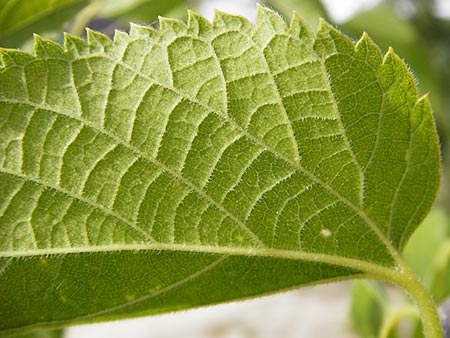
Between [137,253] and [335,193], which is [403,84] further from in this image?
[137,253]

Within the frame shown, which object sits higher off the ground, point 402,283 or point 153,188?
point 153,188

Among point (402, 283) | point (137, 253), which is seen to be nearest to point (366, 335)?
point (402, 283)

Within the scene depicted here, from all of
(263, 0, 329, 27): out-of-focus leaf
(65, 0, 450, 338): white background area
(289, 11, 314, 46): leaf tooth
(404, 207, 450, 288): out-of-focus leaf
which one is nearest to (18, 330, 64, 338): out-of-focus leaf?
(289, 11, 314, 46): leaf tooth

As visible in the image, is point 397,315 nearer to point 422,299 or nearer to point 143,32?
point 422,299

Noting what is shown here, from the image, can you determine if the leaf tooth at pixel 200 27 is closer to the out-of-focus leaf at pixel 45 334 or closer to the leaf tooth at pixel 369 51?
the leaf tooth at pixel 369 51

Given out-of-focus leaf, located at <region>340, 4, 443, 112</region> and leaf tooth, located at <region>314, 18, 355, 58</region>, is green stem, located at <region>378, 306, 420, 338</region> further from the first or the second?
out-of-focus leaf, located at <region>340, 4, 443, 112</region>

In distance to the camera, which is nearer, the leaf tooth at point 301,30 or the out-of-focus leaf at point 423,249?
the leaf tooth at point 301,30

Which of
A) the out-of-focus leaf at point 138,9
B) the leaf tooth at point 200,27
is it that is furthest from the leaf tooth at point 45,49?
the out-of-focus leaf at point 138,9

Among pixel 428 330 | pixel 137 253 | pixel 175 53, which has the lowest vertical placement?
pixel 428 330
